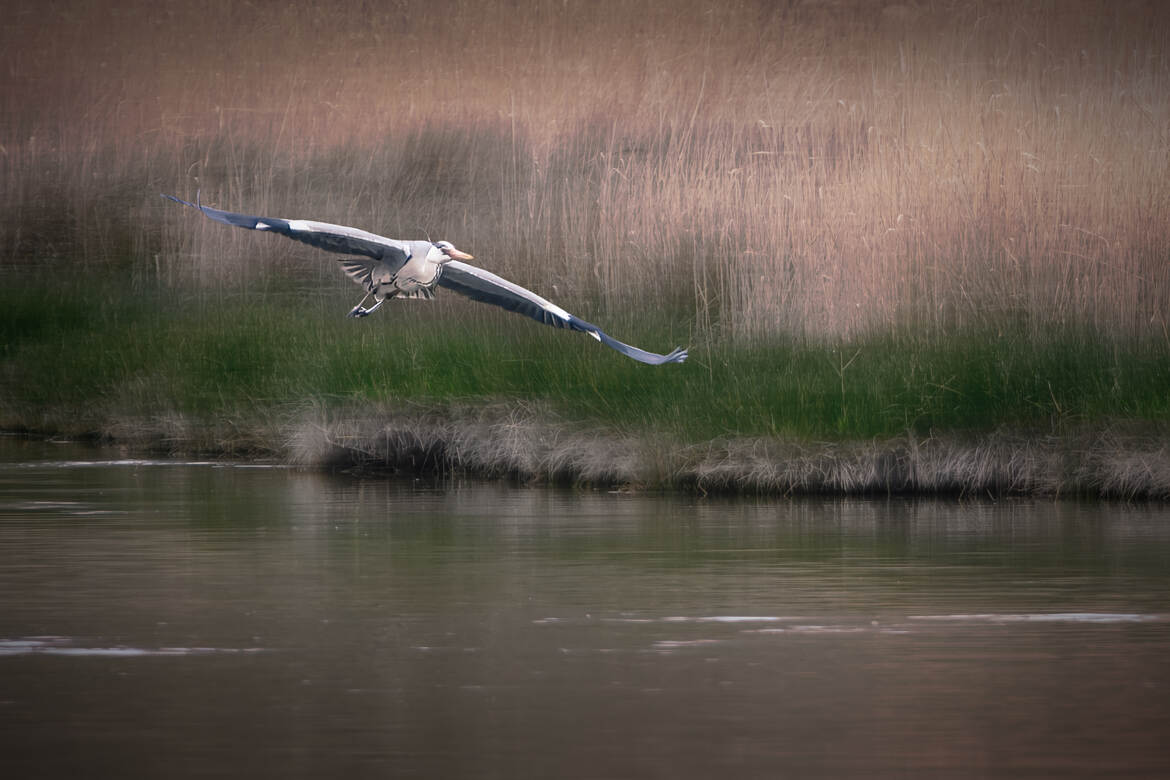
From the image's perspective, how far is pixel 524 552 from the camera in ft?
38.5

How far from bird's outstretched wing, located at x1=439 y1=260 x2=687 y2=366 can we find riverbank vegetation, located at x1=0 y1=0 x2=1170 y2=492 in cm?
239

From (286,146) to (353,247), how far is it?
453 inches

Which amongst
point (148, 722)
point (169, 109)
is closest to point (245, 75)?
point (169, 109)

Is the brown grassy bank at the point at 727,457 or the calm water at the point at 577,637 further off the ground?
the brown grassy bank at the point at 727,457

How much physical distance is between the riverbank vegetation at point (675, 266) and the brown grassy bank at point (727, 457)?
0.25ft

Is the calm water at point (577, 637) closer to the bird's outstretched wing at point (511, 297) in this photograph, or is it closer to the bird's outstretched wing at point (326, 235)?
the bird's outstretched wing at point (511, 297)

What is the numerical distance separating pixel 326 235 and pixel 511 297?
1.35 meters

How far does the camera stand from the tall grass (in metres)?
15.5

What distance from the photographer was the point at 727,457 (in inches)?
576

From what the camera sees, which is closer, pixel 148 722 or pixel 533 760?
pixel 533 760

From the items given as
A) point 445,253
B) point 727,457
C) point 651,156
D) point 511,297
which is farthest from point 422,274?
point 651,156

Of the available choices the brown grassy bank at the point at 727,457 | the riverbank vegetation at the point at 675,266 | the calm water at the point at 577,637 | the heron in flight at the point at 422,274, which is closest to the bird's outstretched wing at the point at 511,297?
the heron in flight at the point at 422,274

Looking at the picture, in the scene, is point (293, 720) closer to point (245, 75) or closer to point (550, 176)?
point (550, 176)

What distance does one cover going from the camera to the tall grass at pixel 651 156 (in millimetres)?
15523
